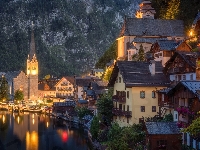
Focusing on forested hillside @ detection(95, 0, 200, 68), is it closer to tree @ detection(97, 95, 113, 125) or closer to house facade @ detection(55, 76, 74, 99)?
house facade @ detection(55, 76, 74, 99)

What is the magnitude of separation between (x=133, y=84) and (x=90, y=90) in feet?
122

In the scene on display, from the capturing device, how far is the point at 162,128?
38.5 metres

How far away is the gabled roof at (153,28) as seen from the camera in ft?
302

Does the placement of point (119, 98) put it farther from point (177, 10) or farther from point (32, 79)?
point (32, 79)

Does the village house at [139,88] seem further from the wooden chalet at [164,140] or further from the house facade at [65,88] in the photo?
the house facade at [65,88]

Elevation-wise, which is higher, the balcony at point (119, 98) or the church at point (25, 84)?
the church at point (25, 84)

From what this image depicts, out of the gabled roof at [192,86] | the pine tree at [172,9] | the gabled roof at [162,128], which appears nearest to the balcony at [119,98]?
the gabled roof at [162,128]

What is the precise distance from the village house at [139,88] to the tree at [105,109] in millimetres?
4815

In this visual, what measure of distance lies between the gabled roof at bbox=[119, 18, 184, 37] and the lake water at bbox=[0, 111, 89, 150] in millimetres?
29024

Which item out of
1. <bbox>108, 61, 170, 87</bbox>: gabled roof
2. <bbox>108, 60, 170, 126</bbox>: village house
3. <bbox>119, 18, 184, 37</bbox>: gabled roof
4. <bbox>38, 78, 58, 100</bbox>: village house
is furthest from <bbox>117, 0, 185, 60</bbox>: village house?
<bbox>38, 78, 58, 100</bbox>: village house

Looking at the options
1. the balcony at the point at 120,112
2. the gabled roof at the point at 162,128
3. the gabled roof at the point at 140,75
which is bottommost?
the gabled roof at the point at 162,128

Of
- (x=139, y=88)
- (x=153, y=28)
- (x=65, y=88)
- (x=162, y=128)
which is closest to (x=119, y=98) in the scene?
(x=139, y=88)

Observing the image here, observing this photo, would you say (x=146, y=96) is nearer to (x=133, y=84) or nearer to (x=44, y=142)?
(x=133, y=84)

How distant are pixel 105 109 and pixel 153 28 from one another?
4123 cm
